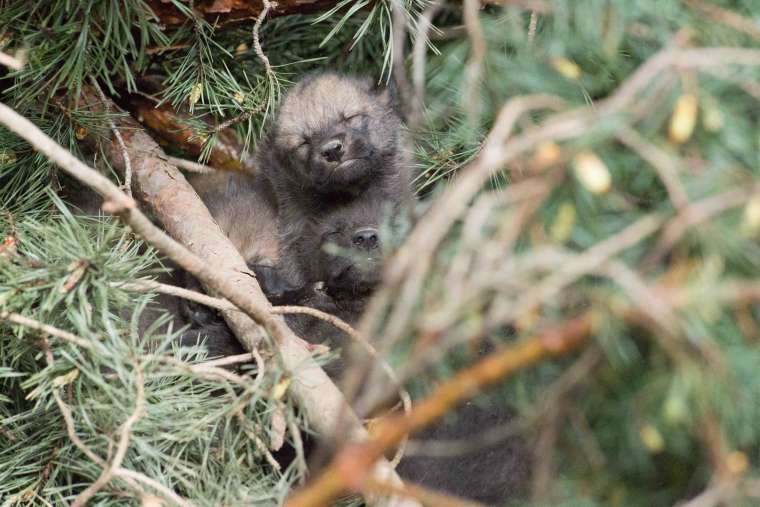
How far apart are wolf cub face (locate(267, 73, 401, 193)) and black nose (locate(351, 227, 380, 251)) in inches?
7.0

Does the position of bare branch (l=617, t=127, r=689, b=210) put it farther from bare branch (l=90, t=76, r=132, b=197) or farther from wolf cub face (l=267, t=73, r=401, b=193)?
wolf cub face (l=267, t=73, r=401, b=193)

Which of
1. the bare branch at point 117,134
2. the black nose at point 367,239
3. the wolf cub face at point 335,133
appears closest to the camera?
the bare branch at point 117,134

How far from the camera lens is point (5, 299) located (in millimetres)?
1517

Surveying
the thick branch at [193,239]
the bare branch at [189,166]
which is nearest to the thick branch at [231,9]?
the thick branch at [193,239]

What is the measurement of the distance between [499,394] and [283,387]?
0.44m

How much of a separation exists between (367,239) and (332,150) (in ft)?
0.96

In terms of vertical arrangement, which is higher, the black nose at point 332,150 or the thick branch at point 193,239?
the thick branch at point 193,239

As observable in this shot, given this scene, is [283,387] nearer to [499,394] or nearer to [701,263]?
[499,394]

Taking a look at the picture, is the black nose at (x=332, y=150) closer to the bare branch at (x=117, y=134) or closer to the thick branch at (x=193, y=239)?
the thick branch at (x=193, y=239)

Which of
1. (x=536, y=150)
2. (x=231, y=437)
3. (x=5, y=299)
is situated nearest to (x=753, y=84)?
(x=536, y=150)

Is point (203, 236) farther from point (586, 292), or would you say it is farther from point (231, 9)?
point (586, 292)

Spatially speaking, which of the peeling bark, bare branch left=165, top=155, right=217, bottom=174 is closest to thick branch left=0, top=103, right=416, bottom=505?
the peeling bark

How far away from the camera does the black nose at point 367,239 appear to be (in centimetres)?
246

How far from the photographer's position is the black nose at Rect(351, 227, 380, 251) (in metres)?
2.46
